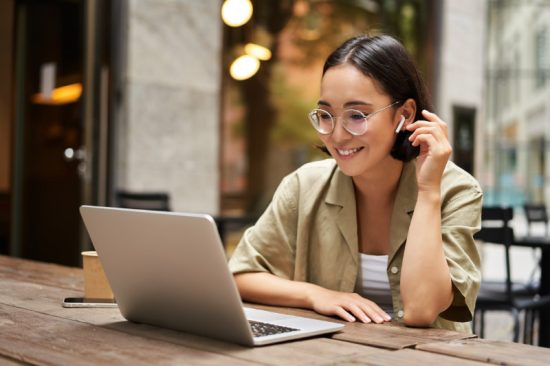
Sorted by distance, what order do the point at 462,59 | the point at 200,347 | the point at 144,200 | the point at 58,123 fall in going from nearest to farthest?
the point at 200,347, the point at 144,200, the point at 58,123, the point at 462,59

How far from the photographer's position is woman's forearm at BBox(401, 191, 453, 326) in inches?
65.9

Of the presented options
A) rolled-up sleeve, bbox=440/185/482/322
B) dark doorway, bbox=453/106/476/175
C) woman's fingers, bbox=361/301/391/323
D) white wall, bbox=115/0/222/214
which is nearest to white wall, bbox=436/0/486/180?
dark doorway, bbox=453/106/476/175

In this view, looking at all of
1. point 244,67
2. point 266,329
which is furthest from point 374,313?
point 244,67

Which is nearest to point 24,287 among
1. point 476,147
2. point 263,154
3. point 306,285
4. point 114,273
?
point 114,273

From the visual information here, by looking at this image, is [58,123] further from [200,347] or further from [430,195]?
[200,347]

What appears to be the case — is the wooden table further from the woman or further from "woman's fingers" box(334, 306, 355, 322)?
the woman

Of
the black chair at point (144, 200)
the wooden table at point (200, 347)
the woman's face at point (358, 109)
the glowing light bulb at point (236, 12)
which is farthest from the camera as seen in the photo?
the glowing light bulb at point (236, 12)

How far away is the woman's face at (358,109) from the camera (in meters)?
1.87

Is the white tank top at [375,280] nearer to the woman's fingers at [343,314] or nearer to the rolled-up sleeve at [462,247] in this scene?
the rolled-up sleeve at [462,247]

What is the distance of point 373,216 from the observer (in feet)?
6.89

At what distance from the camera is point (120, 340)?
139cm

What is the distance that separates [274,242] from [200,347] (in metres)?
0.82

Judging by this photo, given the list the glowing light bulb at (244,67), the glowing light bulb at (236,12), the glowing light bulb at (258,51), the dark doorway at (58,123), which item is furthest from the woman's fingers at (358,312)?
the glowing light bulb at (258,51)

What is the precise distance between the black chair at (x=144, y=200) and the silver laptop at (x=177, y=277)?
3.24m
